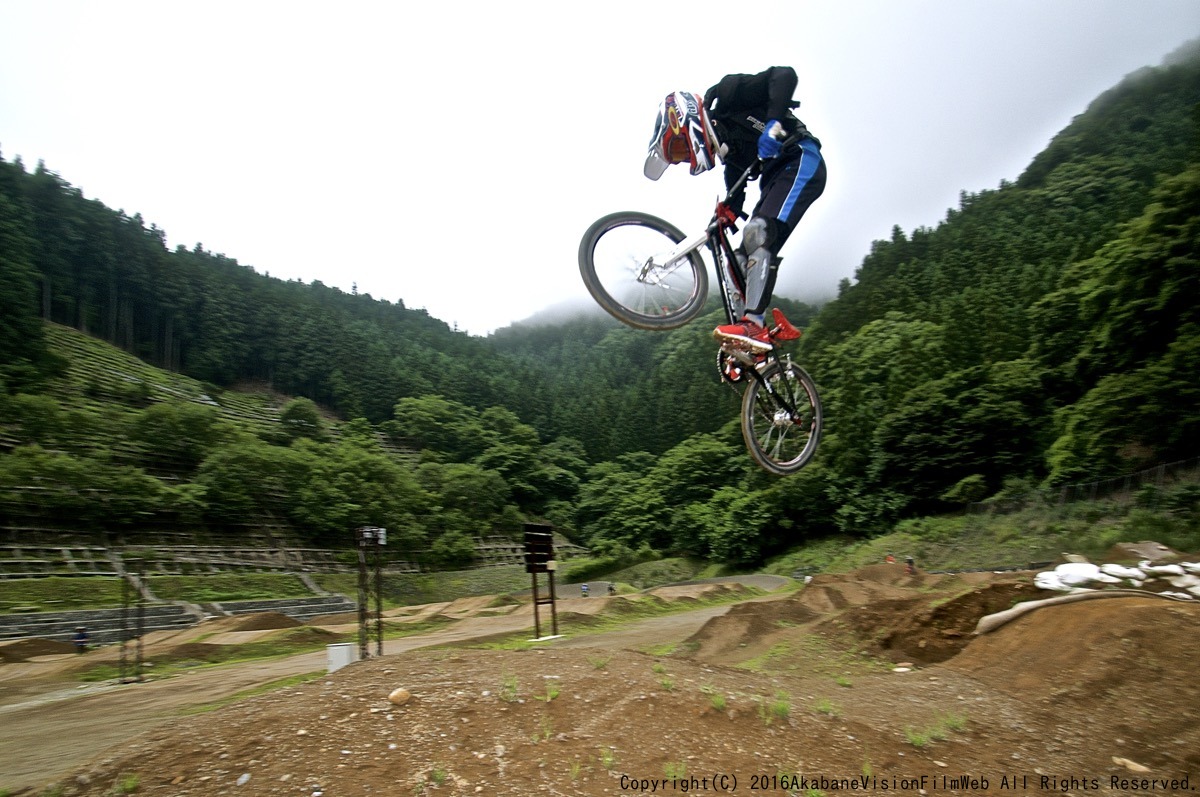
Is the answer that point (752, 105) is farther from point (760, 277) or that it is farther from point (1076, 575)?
point (1076, 575)

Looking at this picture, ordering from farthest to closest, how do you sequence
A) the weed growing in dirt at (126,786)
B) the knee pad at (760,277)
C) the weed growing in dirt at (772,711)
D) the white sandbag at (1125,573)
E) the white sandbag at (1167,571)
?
the white sandbag at (1167,571) → the white sandbag at (1125,573) → the knee pad at (760,277) → the weed growing in dirt at (772,711) → the weed growing in dirt at (126,786)

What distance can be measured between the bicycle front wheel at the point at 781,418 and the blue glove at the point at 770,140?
2165mm

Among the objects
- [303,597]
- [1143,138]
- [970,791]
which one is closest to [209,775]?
[970,791]

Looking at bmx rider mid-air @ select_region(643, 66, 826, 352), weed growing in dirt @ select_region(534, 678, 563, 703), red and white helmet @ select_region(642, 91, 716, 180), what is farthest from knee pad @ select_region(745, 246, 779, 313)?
weed growing in dirt @ select_region(534, 678, 563, 703)

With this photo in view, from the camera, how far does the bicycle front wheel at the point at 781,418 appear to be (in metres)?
8.00

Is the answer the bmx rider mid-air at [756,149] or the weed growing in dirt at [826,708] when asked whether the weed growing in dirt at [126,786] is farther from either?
the bmx rider mid-air at [756,149]

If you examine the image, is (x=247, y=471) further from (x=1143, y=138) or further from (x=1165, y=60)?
(x=1165, y=60)

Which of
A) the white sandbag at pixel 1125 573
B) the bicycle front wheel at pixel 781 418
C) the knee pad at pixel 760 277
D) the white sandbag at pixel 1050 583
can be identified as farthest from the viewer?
the white sandbag at pixel 1125 573

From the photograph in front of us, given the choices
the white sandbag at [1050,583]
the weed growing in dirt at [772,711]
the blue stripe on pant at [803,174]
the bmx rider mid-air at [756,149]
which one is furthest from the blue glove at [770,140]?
the white sandbag at [1050,583]

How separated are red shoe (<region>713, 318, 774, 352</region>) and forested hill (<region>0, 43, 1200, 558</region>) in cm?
1267

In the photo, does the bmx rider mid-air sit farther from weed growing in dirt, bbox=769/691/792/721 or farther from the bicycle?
weed growing in dirt, bbox=769/691/792/721

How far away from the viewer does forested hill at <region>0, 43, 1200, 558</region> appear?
36.9 metres

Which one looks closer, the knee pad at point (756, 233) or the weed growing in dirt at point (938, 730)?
the weed growing in dirt at point (938, 730)

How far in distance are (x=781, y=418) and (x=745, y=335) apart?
4.76ft
